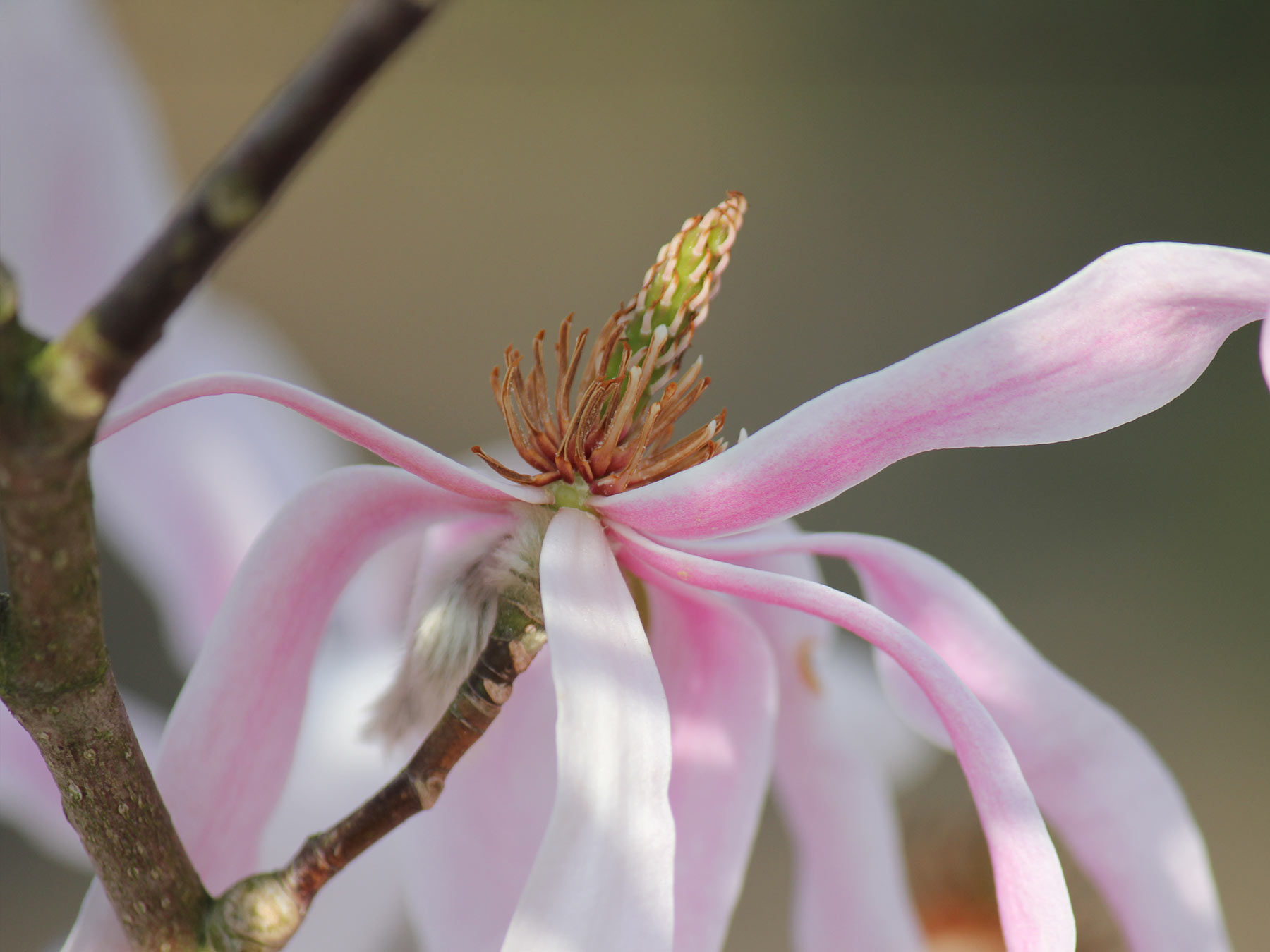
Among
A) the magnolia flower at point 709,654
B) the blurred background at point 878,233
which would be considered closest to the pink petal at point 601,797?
the magnolia flower at point 709,654

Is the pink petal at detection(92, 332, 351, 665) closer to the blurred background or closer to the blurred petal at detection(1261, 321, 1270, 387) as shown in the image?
the blurred petal at detection(1261, 321, 1270, 387)

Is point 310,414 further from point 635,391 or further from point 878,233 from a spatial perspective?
point 878,233

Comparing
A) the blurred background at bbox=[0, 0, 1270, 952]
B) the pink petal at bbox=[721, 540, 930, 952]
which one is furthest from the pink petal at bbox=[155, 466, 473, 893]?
the blurred background at bbox=[0, 0, 1270, 952]

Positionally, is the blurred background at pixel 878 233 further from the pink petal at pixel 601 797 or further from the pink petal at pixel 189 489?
the pink petal at pixel 601 797

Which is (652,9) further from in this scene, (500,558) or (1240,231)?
(500,558)

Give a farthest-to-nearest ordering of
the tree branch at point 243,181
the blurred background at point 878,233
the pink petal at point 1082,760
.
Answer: the blurred background at point 878,233 < the pink petal at point 1082,760 < the tree branch at point 243,181
